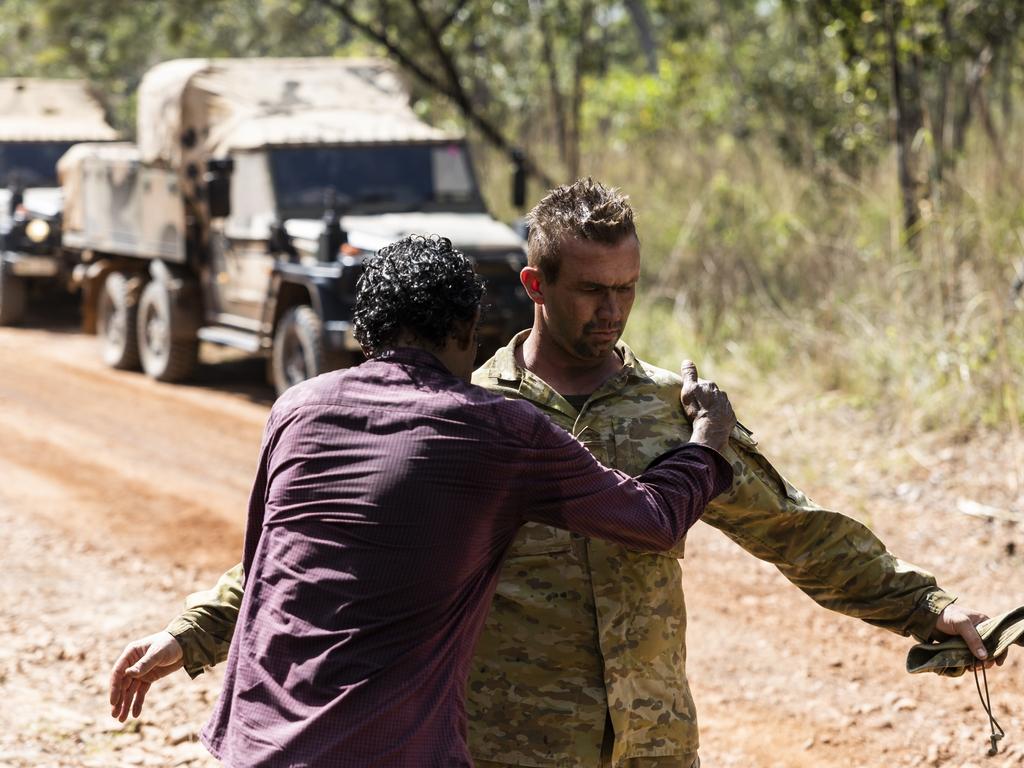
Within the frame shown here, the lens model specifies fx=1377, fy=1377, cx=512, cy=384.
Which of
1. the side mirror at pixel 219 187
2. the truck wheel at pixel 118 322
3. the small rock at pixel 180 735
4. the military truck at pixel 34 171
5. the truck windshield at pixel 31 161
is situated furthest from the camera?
the truck windshield at pixel 31 161

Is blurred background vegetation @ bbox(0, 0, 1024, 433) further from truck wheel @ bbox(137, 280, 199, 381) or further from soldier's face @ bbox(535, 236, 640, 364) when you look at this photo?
soldier's face @ bbox(535, 236, 640, 364)

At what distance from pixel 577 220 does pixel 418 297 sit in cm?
53

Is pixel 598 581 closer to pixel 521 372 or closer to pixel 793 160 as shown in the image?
pixel 521 372

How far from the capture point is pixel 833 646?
549 centimetres

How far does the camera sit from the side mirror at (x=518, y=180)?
34.8 feet

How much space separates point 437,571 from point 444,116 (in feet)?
50.7

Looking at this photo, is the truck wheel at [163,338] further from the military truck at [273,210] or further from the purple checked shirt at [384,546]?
the purple checked shirt at [384,546]

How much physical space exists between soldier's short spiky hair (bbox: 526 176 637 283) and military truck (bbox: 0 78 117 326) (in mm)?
12477

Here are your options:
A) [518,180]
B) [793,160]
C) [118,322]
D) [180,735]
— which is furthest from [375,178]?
[180,735]

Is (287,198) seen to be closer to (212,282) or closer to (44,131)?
(212,282)

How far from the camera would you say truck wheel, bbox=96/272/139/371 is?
1198 cm

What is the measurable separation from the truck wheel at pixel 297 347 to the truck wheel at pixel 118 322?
7.54ft

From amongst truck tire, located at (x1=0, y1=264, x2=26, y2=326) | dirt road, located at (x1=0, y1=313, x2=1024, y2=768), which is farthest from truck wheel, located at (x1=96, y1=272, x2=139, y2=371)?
truck tire, located at (x1=0, y1=264, x2=26, y2=326)

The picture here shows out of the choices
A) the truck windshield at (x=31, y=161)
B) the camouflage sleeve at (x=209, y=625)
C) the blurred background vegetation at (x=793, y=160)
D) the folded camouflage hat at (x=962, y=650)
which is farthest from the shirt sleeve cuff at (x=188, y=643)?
the truck windshield at (x=31, y=161)
